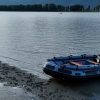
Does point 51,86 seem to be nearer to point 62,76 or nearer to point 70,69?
point 62,76

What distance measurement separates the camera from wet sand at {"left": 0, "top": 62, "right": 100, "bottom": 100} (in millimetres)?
28389

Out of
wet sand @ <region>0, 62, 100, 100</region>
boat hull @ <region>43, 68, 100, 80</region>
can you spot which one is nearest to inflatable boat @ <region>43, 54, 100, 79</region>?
boat hull @ <region>43, 68, 100, 80</region>

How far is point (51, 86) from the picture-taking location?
3147 cm

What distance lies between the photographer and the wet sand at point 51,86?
28389 mm

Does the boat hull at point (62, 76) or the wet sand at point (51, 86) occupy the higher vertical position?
the boat hull at point (62, 76)

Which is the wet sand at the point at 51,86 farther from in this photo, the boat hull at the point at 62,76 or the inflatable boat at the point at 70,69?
the inflatable boat at the point at 70,69

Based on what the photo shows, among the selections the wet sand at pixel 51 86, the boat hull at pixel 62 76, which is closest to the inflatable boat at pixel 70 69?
the boat hull at pixel 62 76

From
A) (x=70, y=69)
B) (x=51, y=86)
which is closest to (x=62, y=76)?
(x=70, y=69)

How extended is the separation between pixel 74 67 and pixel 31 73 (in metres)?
5.89

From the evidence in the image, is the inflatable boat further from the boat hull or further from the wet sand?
the wet sand

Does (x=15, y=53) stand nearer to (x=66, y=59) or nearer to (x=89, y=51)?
(x=89, y=51)

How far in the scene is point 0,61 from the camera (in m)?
41.9

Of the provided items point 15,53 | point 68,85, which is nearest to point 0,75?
point 68,85

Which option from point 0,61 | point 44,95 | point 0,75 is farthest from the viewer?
point 0,61
